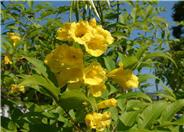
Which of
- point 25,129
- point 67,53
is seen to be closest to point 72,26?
point 67,53

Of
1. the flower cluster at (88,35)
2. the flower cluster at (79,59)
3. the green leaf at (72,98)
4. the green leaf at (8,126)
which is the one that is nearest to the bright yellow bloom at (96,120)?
the flower cluster at (79,59)

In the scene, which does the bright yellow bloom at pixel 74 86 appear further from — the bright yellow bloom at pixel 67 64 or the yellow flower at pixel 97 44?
the yellow flower at pixel 97 44

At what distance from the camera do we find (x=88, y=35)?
67cm

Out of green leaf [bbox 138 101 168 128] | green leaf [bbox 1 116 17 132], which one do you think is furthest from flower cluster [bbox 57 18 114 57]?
green leaf [bbox 1 116 17 132]

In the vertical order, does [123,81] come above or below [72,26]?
below

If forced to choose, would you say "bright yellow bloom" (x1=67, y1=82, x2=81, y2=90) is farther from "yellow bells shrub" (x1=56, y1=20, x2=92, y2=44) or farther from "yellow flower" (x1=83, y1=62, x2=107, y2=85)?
"yellow bells shrub" (x1=56, y1=20, x2=92, y2=44)

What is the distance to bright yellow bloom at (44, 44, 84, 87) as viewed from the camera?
0.65 meters

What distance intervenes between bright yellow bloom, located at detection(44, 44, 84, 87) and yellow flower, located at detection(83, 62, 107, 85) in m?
0.04

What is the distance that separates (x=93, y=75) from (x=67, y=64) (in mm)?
121

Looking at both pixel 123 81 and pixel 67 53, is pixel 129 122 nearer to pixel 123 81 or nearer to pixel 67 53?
pixel 123 81

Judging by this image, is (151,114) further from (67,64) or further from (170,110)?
(67,64)

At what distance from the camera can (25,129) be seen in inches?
38.9

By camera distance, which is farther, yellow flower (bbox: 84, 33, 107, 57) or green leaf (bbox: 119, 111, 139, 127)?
green leaf (bbox: 119, 111, 139, 127)

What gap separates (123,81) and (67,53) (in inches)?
12.2
